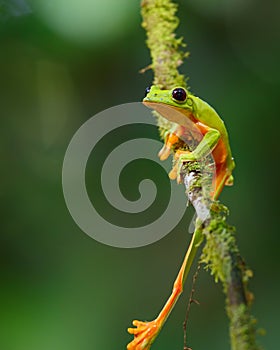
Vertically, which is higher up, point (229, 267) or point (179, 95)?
point (179, 95)

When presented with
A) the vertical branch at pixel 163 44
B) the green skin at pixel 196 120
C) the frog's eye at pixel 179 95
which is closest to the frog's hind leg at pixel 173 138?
the green skin at pixel 196 120

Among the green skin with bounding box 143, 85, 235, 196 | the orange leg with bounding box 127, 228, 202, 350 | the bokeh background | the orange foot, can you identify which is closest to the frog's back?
the green skin with bounding box 143, 85, 235, 196

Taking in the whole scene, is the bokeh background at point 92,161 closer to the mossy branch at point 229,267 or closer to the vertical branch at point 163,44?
the vertical branch at point 163,44

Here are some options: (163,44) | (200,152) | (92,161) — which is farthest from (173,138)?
(92,161)

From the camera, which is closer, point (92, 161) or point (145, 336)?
point (145, 336)

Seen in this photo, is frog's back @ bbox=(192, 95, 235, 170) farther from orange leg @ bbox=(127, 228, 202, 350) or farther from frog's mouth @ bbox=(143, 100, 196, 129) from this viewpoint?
orange leg @ bbox=(127, 228, 202, 350)

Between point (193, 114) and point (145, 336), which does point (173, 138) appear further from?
point (145, 336)
